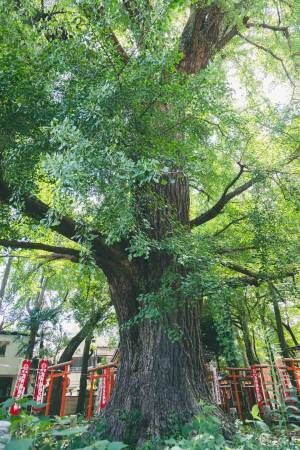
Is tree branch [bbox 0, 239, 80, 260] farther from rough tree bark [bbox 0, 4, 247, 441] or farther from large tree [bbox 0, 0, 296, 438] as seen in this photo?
rough tree bark [bbox 0, 4, 247, 441]

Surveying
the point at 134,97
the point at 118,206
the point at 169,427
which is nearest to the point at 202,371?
the point at 169,427

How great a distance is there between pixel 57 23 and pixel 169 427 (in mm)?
4717

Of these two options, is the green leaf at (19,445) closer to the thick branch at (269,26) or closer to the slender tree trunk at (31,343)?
the thick branch at (269,26)

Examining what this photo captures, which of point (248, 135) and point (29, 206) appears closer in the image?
point (29, 206)

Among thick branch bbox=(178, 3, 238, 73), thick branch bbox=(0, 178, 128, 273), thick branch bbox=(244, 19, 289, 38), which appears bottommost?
thick branch bbox=(0, 178, 128, 273)

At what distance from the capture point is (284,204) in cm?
549

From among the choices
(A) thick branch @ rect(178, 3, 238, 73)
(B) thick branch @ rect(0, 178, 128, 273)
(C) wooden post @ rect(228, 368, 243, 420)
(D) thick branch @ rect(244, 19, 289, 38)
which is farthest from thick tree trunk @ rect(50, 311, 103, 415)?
(D) thick branch @ rect(244, 19, 289, 38)

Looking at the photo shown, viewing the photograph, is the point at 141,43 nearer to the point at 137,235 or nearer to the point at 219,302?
the point at 137,235

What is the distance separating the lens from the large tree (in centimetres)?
284

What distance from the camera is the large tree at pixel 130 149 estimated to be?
9.32ft

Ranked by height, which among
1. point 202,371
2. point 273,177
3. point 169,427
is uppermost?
point 273,177

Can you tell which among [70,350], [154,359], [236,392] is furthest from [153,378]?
[70,350]

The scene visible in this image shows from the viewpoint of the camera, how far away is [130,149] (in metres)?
3.16

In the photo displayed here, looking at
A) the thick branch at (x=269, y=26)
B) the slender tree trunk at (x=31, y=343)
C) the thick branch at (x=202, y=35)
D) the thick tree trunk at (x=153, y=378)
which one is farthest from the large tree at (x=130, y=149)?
the slender tree trunk at (x=31, y=343)
